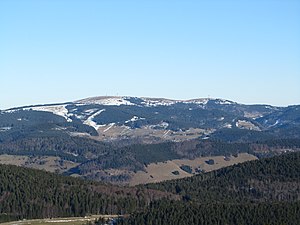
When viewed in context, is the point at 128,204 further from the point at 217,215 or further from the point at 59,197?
the point at 217,215

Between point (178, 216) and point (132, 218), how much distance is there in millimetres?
10968

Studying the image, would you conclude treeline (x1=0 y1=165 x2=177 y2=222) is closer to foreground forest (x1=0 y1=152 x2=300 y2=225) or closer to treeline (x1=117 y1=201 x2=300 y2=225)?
foreground forest (x1=0 y1=152 x2=300 y2=225)

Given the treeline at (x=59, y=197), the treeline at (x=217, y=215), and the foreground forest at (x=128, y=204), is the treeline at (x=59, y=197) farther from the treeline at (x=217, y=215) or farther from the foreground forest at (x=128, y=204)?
the treeline at (x=217, y=215)

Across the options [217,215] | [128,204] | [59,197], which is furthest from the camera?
[128,204]

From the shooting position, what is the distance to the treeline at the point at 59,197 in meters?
172

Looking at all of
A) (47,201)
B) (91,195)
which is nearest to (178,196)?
(91,195)

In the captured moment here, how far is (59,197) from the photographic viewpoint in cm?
17888

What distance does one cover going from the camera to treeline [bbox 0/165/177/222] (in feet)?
563

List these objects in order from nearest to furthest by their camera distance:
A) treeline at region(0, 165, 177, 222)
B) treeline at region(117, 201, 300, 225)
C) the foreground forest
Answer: treeline at region(117, 201, 300, 225)
the foreground forest
treeline at region(0, 165, 177, 222)

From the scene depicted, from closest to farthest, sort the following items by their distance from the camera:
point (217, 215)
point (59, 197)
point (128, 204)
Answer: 1. point (217, 215)
2. point (59, 197)
3. point (128, 204)

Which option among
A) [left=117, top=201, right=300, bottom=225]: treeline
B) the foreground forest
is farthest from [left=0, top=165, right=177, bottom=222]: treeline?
[left=117, top=201, right=300, bottom=225]: treeline

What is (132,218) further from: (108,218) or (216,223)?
(216,223)

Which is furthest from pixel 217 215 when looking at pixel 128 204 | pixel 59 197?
pixel 59 197

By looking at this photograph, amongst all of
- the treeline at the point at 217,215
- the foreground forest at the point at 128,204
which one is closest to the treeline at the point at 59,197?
the foreground forest at the point at 128,204
